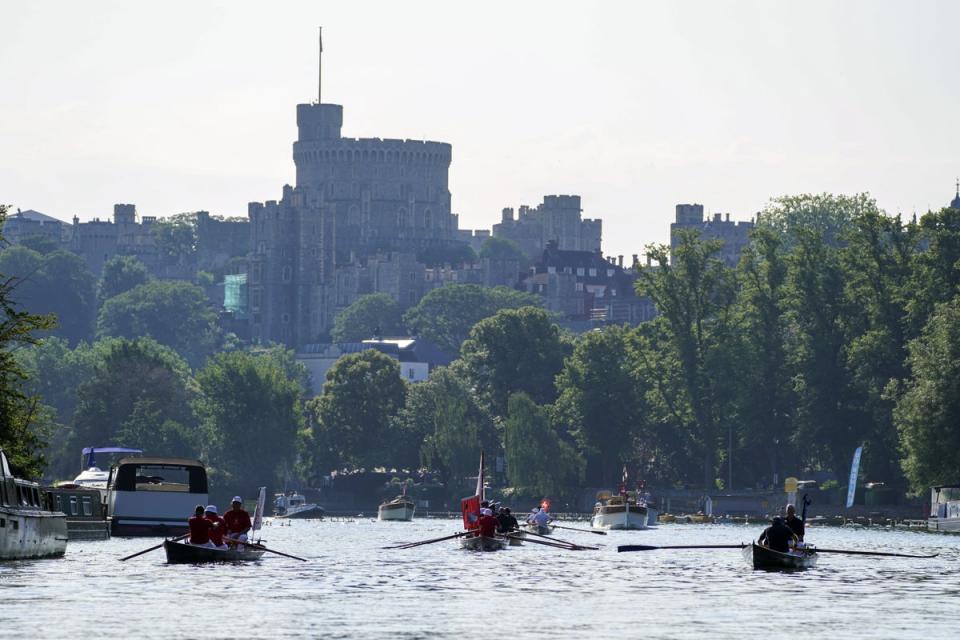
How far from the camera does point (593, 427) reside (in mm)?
182125

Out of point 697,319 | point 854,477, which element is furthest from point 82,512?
point 697,319

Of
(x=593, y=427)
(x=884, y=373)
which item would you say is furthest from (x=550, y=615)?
(x=593, y=427)

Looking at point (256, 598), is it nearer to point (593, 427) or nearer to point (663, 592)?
point (663, 592)

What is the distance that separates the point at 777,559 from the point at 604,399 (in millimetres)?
105200

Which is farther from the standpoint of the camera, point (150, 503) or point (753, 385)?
point (753, 385)

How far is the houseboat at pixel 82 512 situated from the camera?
3867 inches

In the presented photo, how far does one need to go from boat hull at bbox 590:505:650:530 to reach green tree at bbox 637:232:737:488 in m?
35.8

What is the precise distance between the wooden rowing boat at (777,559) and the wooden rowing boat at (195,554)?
16.8 metres

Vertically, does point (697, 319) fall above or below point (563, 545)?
above

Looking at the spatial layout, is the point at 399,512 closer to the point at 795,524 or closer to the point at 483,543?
the point at 483,543

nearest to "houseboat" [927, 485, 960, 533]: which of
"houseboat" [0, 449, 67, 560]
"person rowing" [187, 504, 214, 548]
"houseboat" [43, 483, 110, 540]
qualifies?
A: "houseboat" [43, 483, 110, 540]

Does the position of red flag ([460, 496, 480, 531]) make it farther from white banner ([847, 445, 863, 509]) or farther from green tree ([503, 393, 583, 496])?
green tree ([503, 393, 583, 496])

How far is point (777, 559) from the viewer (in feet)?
252

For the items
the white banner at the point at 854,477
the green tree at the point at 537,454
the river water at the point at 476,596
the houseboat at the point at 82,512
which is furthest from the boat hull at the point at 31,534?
the green tree at the point at 537,454
